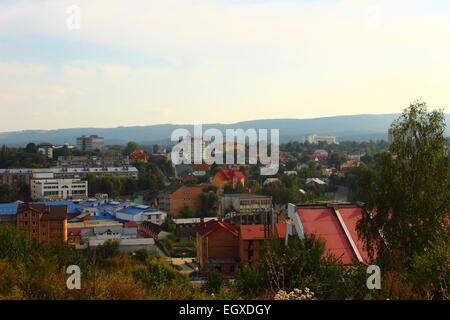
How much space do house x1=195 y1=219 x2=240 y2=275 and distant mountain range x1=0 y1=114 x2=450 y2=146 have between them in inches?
1093

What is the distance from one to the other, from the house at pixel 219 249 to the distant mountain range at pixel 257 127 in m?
27.8

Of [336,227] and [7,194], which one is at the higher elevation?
[336,227]

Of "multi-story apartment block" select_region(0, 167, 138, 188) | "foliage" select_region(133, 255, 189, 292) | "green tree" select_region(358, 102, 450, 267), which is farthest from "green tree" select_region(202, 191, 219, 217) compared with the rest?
"green tree" select_region(358, 102, 450, 267)

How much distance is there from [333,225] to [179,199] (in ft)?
48.5

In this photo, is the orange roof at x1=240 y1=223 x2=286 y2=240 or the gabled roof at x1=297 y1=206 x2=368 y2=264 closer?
the gabled roof at x1=297 y1=206 x2=368 y2=264

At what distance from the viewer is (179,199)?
64.6 feet

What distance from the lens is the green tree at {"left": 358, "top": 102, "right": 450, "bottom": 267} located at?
3.93 meters

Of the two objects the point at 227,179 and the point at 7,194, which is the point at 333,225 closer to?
the point at 227,179

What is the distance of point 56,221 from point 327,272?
380 inches

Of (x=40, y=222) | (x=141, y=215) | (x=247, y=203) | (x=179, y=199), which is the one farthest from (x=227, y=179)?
(x=40, y=222)

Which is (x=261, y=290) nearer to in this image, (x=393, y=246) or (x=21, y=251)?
(x=393, y=246)

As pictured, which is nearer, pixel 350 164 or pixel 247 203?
pixel 247 203

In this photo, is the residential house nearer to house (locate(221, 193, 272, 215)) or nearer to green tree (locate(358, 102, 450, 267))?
house (locate(221, 193, 272, 215))

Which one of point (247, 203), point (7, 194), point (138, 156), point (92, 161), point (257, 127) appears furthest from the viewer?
point (257, 127)
